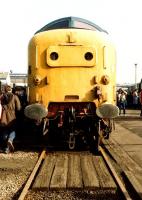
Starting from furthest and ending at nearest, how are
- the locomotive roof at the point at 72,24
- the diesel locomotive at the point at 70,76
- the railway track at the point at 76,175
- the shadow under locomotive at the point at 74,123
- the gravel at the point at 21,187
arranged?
the locomotive roof at the point at 72,24 → the shadow under locomotive at the point at 74,123 → the diesel locomotive at the point at 70,76 → the railway track at the point at 76,175 → the gravel at the point at 21,187

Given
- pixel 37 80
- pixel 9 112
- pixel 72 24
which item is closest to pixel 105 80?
pixel 37 80

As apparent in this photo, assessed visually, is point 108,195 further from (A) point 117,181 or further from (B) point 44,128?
(B) point 44,128

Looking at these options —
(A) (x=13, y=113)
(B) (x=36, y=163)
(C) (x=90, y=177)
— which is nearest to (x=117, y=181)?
(C) (x=90, y=177)

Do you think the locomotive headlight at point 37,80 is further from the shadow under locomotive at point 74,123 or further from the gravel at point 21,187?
the gravel at point 21,187

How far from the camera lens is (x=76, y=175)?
8086 mm

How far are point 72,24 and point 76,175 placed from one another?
4898mm

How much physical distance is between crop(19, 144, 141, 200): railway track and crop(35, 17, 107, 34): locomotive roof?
342 centimetres

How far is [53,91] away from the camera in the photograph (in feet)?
35.4

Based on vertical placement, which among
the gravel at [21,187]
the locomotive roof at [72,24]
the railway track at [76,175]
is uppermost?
the locomotive roof at [72,24]

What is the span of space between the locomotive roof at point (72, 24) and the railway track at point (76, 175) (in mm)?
3420

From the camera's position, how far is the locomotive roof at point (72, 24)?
462 inches

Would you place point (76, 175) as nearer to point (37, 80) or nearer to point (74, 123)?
point (74, 123)

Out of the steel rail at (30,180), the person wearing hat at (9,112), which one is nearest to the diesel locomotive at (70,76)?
the person wearing hat at (9,112)

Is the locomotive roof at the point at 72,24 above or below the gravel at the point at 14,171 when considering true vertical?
above
